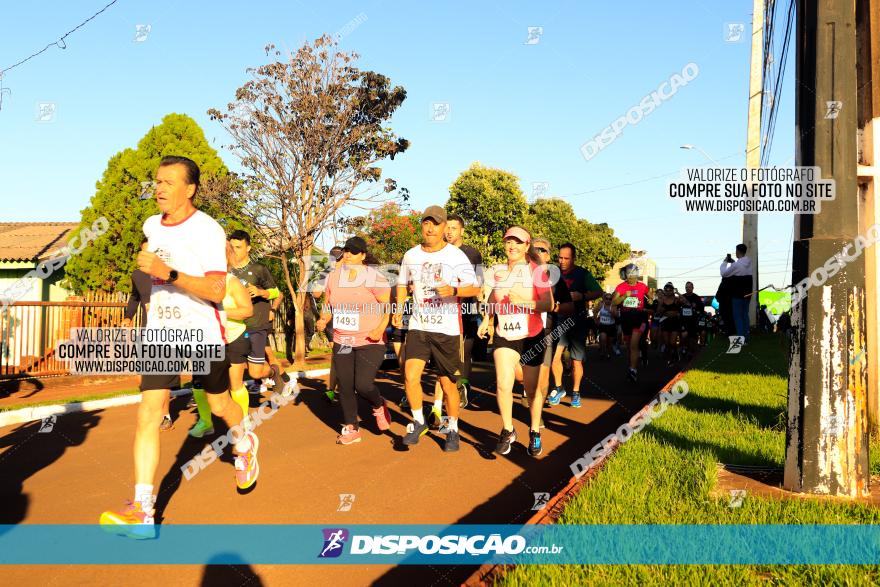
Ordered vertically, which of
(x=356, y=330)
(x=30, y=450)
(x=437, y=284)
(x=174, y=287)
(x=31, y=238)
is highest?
(x=31, y=238)

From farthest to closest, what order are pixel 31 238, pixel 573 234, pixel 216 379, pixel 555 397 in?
pixel 573 234 → pixel 31 238 → pixel 555 397 → pixel 216 379

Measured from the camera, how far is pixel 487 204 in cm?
5294

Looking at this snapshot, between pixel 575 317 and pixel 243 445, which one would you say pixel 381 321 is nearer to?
pixel 243 445

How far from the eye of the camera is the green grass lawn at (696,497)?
314 centimetres

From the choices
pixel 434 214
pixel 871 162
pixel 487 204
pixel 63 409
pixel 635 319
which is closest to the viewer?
pixel 871 162

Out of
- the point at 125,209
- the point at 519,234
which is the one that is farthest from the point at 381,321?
the point at 125,209

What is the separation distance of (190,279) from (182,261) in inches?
10.8

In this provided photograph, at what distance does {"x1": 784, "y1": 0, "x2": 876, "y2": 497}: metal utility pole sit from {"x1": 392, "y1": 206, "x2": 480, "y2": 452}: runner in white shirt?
3.27m

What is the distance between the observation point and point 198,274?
451cm

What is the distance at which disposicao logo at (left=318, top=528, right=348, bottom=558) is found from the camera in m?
4.06

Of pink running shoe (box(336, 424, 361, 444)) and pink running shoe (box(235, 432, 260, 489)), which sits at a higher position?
pink running shoe (box(235, 432, 260, 489))

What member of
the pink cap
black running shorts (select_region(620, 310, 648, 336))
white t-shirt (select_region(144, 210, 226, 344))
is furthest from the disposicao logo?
black running shorts (select_region(620, 310, 648, 336))

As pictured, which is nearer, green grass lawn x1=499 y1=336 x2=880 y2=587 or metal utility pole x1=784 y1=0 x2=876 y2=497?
green grass lawn x1=499 y1=336 x2=880 y2=587

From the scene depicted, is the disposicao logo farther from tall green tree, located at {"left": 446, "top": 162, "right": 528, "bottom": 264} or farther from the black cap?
tall green tree, located at {"left": 446, "top": 162, "right": 528, "bottom": 264}
